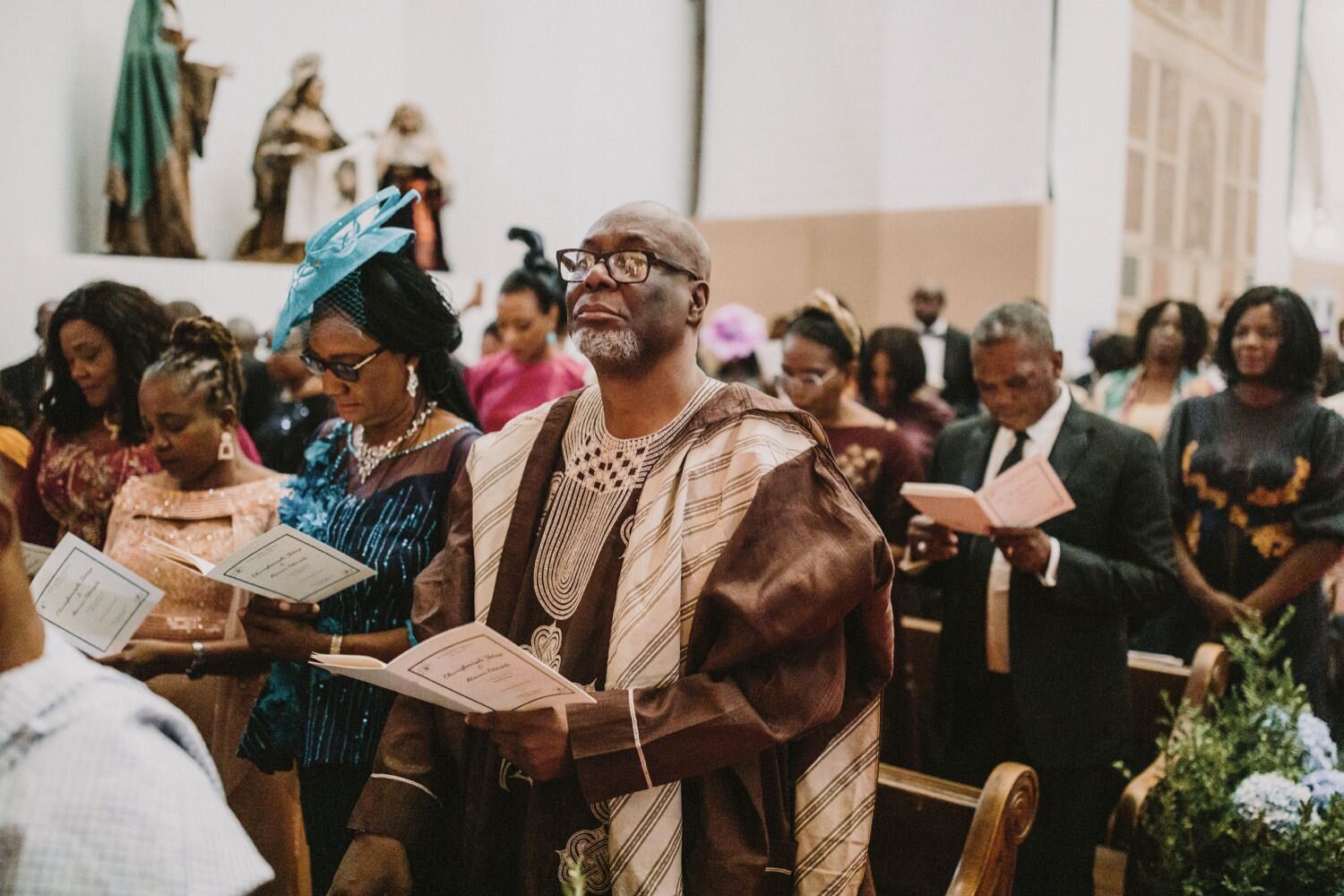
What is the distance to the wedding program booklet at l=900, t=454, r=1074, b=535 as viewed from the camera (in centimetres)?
Result: 262

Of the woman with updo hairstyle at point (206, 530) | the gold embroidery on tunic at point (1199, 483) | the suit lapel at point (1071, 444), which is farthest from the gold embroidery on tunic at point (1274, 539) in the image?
the woman with updo hairstyle at point (206, 530)

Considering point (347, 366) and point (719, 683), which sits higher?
point (347, 366)

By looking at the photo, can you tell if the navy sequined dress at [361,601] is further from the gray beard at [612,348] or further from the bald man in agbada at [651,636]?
the gray beard at [612,348]

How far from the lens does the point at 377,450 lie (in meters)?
2.43

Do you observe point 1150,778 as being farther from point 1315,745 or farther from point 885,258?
point 885,258

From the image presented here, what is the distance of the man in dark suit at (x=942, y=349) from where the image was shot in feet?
22.0

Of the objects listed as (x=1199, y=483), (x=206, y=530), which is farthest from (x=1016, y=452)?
(x=206, y=530)

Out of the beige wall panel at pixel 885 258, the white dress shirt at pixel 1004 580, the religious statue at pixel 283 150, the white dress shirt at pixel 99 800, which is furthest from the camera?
the beige wall panel at pixel 885 258

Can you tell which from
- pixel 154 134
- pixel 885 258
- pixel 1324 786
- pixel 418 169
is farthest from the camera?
pixel 885 258

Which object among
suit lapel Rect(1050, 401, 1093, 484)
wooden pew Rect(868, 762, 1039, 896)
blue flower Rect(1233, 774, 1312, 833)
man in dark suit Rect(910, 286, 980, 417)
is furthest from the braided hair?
man in dark suit Rect(910, 286, 980, 417)

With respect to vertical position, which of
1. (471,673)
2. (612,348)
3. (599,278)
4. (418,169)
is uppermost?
(418,169)

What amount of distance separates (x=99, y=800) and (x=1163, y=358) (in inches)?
197

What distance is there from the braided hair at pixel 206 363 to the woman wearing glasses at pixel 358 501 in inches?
13.3

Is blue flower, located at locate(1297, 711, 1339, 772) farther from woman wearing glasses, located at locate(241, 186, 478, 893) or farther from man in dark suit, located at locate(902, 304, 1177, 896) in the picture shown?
woman wearing glasses, located at locate(241, 186, 478, 893)
